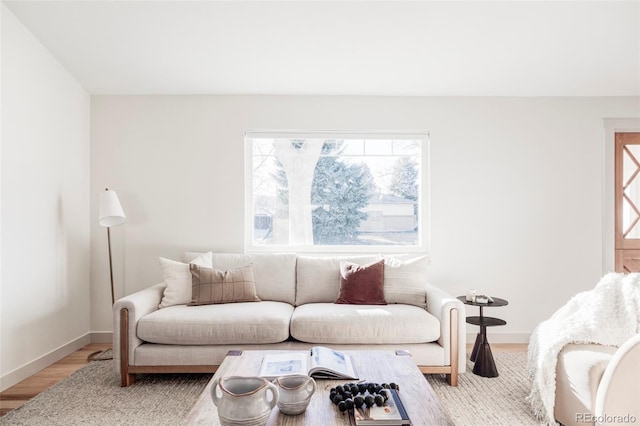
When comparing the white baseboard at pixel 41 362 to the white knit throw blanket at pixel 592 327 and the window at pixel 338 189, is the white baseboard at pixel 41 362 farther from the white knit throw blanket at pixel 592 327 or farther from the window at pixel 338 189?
the white knit throw blanket at pixel 592 327

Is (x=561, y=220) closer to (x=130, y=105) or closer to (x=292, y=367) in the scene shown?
(x=292, y=367)

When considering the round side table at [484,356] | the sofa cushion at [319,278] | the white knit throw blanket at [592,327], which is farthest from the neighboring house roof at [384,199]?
the white knit throw blanket at [592,327]

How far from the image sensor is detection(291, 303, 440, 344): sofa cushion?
9.87 feet

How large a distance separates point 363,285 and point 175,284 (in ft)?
4.87

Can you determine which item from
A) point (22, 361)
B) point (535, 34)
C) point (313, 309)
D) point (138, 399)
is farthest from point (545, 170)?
point (22, 361)

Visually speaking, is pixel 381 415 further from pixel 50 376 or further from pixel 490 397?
pixel 50 376

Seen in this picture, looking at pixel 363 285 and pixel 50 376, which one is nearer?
pixel 50 376

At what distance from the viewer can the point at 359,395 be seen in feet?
5.64

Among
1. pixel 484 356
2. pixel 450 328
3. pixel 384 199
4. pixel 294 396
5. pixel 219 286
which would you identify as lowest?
pixel 484 356

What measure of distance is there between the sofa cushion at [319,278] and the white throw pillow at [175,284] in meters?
0.90

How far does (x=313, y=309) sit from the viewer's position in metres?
3.27

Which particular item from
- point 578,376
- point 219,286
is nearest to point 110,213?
point 219,286

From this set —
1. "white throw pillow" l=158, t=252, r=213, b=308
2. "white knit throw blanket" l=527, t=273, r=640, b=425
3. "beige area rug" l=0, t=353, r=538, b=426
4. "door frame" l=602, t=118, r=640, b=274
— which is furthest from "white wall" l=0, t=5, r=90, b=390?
"door frame" l=602, t=118, r=640, b=274

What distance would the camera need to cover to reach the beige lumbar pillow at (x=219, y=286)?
3355 mm
